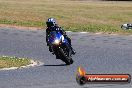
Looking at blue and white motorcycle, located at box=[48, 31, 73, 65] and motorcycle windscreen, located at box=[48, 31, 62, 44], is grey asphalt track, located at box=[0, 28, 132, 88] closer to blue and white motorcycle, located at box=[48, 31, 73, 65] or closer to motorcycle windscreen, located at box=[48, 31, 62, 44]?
blue and white motorcycle, located at box=[48, 31, 73, 65]

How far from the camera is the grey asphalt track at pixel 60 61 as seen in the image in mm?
15030

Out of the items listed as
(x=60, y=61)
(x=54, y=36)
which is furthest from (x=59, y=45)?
(x=60, y=61)

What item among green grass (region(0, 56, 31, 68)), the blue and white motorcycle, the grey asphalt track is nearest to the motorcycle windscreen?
the blue and white motorcycle

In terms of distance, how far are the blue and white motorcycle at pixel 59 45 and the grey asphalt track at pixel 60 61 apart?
0.71 meters

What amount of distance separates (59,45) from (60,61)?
6155 millimetres

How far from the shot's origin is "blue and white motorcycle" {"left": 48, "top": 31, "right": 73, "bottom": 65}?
45.1 feet

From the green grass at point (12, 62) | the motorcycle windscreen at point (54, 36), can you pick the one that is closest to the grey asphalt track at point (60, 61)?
the green grass at point (12, 62)

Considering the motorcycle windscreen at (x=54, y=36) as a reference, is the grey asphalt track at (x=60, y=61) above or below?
below

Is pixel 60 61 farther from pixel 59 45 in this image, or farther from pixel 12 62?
pixel 59 45

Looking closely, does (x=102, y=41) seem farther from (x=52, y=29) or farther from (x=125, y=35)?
(x=52, y=29)

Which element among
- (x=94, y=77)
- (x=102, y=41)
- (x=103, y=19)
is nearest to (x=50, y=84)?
(x=94, y=77)

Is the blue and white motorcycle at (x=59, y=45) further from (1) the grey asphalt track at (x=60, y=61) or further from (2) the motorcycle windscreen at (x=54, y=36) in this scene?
(1) the grey asphalt track at (x=60, y=61)

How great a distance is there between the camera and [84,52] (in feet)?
81.3

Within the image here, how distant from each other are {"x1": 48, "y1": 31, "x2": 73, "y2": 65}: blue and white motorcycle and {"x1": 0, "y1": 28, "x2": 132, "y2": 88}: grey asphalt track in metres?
0.71
